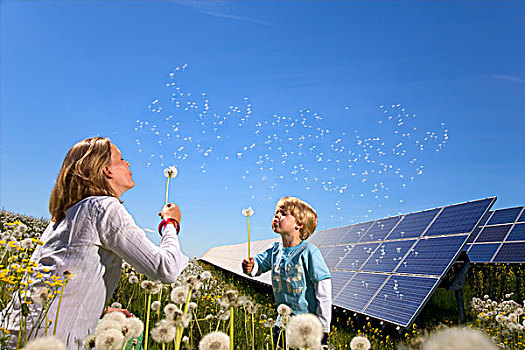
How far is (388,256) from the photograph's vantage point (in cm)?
793

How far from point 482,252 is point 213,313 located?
11953 millimetres

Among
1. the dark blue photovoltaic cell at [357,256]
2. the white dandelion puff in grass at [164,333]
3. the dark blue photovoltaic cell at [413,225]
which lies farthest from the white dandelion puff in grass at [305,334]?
the dark blue photovoltaic cell at [413,225]

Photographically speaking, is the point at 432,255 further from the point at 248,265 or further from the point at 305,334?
the point at 305,334

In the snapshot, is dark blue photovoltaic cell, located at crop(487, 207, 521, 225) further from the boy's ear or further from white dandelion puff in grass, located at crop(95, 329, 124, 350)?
white dandelion puff in grass, located at crop(95, 329, 124, 350)

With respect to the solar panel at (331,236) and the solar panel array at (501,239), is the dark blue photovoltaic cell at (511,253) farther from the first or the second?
the solar panel at (331,236)

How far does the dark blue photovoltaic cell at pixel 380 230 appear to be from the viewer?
9422mm

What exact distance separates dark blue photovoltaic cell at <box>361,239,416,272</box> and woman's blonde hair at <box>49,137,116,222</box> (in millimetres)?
6034

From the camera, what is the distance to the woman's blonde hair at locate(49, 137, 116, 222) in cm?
268

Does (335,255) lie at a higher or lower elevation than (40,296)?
higher

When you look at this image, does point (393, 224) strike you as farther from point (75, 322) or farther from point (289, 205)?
point (75, 322)

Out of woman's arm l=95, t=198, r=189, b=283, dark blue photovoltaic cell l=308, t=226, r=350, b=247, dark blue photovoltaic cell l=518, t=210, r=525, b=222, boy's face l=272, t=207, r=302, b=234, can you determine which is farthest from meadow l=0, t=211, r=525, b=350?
dark blue photovoltaic cell l=518, t=210, r=525, b=222

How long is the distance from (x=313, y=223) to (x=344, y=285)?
4.00 metres

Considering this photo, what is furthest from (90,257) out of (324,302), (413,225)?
(413,225)

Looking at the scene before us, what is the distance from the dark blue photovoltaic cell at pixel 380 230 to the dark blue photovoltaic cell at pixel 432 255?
181 centimetres
